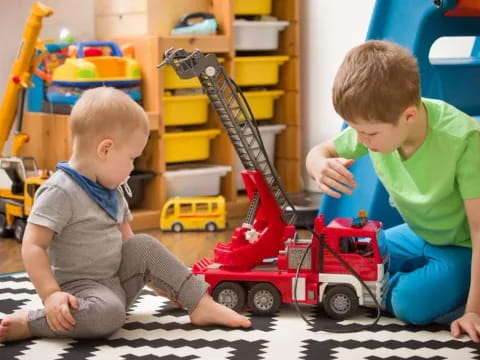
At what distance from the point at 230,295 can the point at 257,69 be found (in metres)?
1.50

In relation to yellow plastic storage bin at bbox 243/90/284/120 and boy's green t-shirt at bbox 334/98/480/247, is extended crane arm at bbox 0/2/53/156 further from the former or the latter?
boy's green t-shirt at bbox 334/98/480/247

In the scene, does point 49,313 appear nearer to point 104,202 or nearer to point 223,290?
point 104,202

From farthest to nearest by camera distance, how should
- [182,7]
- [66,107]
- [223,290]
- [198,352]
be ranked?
[182,7]
[66,107]
[223,290]
[198,352]

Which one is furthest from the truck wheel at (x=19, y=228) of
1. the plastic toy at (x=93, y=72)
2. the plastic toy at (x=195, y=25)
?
the plastic toy at (x=195, y=25)

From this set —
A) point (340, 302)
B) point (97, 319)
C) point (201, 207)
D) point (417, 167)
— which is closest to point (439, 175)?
point (417, 167)

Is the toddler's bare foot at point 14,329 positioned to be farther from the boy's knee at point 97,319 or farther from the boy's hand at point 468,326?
the boy's hand at point 468,326

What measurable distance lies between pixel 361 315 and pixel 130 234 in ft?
1.48

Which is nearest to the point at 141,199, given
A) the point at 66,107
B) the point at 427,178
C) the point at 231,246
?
the point at 66,107

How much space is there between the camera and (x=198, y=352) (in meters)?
1.44

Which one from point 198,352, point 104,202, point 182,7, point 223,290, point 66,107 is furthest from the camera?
point 182,7

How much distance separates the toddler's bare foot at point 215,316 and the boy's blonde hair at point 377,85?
39 cm

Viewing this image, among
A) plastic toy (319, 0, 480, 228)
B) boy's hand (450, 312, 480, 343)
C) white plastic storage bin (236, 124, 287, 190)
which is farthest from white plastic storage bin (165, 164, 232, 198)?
boy's hand (450, 312, 480, 343)

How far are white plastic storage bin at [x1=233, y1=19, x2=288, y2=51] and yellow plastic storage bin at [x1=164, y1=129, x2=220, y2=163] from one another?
1.04 feet

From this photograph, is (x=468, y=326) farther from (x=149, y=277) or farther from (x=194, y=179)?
(x=194, y=179)
